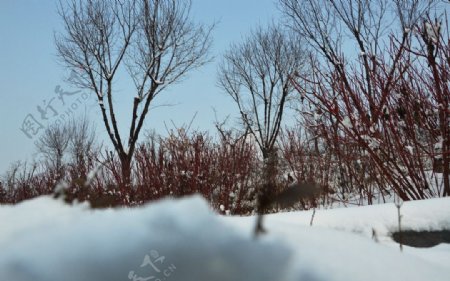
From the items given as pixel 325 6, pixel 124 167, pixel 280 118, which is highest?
pixel 325 6

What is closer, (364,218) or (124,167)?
(364,218)

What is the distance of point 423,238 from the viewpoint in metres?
1.89

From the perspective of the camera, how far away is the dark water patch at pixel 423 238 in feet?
6.08

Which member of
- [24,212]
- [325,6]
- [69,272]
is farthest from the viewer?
[325,6]

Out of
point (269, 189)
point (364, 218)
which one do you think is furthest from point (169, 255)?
point (364, 218)

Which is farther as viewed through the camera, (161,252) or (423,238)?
(423,238)

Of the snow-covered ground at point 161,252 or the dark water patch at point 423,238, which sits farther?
the dark water patch at point 423,238

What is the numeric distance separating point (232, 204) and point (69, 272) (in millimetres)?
4731

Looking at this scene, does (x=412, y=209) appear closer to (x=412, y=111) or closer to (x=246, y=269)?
(x=412, y=111)

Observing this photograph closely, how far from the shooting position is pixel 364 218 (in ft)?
6.29

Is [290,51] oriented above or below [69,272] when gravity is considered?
above

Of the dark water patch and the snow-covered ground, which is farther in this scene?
the dark water patch

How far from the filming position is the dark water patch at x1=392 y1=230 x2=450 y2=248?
73.0 inches

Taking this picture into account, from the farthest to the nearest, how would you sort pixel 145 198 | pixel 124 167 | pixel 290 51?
pixel 290 51
pixel 124 167
pixel 145 198
